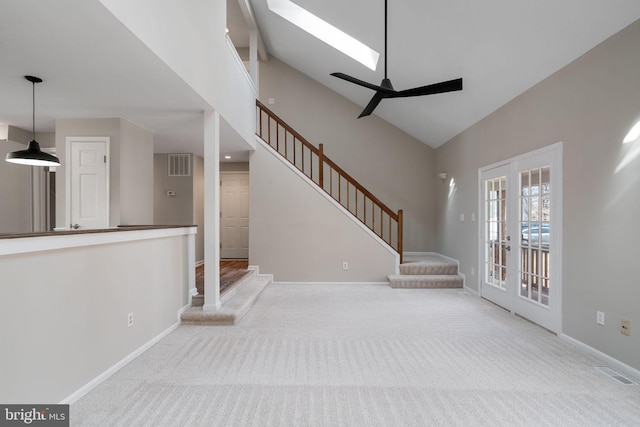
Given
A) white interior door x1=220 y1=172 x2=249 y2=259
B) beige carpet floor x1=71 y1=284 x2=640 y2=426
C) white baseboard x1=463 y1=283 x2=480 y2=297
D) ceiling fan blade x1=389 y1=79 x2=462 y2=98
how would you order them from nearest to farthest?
1. beige carpet floor x1=71 y1=284 x2=640 y2=426
2. ceiling fan blade x1=389 y1=79 x2=462 y2=98
3. white baseboard x1=463 y1=283 x2=480 y2=297
4. white interior door x1=220 y1=172 x2=249 y2=259

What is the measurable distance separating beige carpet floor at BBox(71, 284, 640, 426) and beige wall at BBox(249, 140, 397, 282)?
7.12 ft

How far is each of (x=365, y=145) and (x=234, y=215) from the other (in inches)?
143

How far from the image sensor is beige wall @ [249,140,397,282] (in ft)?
21.0

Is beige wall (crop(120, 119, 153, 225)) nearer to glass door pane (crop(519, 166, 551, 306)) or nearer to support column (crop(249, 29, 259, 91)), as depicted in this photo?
support column (crop(249, 29, 259, 91))

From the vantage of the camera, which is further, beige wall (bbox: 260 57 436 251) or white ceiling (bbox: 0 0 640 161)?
beige wall (bbox: 260 57 436 251)

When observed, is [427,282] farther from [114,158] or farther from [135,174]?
[114,158]

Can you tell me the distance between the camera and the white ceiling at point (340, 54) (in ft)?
7.48

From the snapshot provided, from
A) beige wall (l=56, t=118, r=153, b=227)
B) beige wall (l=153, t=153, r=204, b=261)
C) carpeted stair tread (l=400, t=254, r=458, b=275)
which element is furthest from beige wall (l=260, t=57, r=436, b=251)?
beige wall (l=56, t=118, r=153, b=227)

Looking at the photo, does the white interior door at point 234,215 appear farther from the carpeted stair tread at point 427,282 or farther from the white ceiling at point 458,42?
the carpeted stair tread at point 427,282

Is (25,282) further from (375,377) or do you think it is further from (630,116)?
(630,116)

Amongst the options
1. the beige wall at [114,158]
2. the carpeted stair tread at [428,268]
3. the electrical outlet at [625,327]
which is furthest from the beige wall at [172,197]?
the electrical outlet at [625,327]

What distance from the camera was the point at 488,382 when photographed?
2.61 meters

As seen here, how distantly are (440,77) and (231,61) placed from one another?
309 centimetres

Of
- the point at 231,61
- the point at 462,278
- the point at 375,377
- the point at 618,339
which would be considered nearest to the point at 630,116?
the point at 618,339
